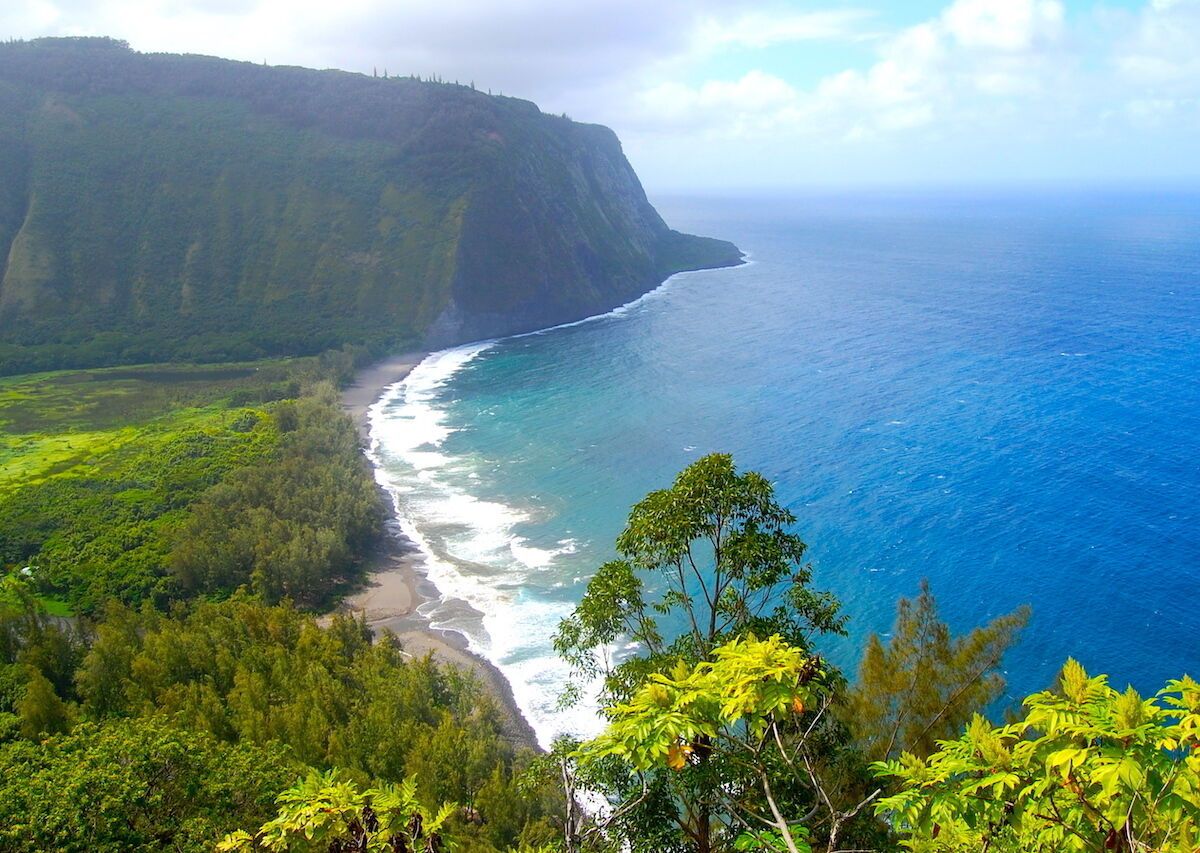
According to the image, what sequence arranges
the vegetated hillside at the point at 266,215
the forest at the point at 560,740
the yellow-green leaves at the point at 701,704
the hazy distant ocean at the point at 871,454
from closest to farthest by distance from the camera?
the forest at the point at 560,740 → the yellow-green leaves at the point at 701,704 → the hazy distant ocean at the point at 871,454 → the vegetated hillside at the point at 266,215

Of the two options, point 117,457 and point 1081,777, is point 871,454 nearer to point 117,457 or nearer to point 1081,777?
point 1081,777

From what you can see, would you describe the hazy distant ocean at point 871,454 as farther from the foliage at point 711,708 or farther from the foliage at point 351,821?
the foliage at point 711,708

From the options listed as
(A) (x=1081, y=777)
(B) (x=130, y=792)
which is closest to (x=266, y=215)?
(B) (x=130, y=792)

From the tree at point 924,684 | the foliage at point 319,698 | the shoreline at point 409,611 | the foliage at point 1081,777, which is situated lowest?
the shoreline at point 409,611

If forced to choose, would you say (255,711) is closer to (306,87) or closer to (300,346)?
(300,346)

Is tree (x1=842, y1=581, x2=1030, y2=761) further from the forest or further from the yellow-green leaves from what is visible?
the yellow-green leaves

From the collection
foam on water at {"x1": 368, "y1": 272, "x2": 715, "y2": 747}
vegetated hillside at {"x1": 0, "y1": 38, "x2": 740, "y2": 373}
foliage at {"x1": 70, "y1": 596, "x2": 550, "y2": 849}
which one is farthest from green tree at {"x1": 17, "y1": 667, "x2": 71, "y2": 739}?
vegetated hillside at {"x1": 0, "y1": 38, "x2": 740, "y2": 373}

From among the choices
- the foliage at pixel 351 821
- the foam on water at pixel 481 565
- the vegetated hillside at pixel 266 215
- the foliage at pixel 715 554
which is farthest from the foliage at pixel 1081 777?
the vegetated hillside at pixel 266 215
